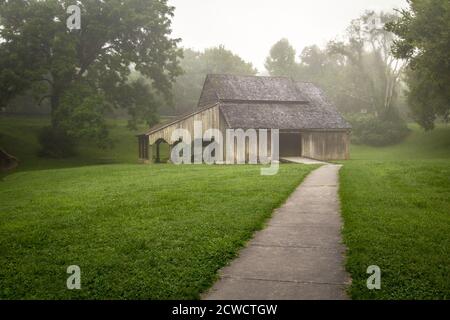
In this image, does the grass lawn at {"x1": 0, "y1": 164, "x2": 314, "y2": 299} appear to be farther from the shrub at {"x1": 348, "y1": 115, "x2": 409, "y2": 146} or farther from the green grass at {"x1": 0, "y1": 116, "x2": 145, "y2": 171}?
the shrub at {"x1": 348, "y1": 115, "x2": 409, "y2": 146}

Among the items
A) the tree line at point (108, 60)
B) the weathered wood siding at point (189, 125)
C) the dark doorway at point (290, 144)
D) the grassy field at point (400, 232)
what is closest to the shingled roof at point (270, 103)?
the weathered wood siding at point (189, 125)

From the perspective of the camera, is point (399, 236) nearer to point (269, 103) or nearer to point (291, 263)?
point (291, 263)

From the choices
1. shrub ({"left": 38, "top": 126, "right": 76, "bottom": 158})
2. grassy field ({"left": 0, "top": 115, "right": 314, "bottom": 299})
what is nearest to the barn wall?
grassy field ({"left": 0, "top": 115, "right": 314, "bottom": 299})

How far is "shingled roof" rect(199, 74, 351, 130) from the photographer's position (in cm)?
3547

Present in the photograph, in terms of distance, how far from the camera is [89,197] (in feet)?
47.9

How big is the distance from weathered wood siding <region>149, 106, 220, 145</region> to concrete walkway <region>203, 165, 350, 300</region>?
23383mm

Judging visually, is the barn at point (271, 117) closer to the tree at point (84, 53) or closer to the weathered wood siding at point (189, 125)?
the weathered wood siding at point (189, 125)

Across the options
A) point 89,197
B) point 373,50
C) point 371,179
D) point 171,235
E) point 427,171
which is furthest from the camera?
point 373,50

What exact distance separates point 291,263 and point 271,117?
2987cm

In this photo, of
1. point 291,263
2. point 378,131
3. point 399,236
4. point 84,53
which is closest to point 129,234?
point 291,263

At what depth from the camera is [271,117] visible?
1422 inches

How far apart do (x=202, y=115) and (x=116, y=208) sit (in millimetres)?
22531
